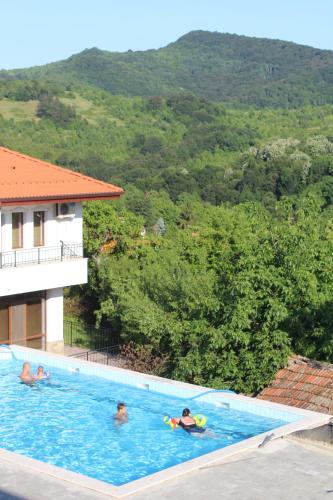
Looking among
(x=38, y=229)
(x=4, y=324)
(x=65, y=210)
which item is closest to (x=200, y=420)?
(x=4, y=324)

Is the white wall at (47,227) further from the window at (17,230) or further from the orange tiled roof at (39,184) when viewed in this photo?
the orange tiled roof at (39,184)

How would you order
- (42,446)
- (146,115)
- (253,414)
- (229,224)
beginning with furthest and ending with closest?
(146,115), (229,224), (253,414), (42,446)

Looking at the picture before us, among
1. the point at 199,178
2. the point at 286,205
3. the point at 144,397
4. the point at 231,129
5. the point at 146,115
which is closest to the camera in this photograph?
the point at 144,397

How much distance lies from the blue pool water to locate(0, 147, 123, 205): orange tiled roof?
4.62m

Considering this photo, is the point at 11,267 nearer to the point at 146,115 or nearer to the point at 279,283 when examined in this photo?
the point at 279,283

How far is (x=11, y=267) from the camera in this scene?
23219 mm

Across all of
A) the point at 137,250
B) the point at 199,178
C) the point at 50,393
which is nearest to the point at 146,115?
the point at 199,178

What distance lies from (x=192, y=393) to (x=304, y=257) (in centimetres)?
481

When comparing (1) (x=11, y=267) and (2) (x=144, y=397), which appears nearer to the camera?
(2) (x=144, y=397)

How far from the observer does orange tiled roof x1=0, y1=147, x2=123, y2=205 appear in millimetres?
23273

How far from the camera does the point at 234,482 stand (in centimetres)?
1355

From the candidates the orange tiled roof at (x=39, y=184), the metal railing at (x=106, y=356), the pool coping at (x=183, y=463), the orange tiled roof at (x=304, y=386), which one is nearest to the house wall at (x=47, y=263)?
the orange tiled roof at (x=39, y=184)

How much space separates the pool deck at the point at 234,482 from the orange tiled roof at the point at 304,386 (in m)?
3.54

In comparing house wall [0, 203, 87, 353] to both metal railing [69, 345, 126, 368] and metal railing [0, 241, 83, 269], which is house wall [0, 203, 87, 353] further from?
metal railing [69, 345, 126, 368]
